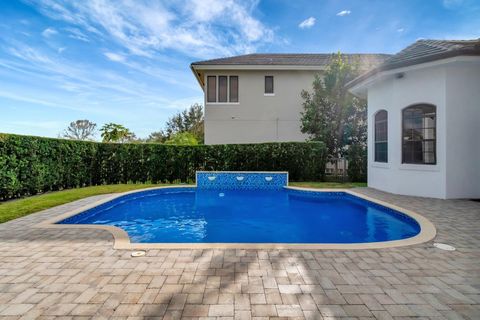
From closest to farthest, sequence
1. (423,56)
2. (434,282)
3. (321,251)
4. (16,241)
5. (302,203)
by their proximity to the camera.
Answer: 1. (434,282)
2. (321,251)
3. (16,241)
4. (423,56)
5. (302,203)

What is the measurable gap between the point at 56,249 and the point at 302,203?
823 cm

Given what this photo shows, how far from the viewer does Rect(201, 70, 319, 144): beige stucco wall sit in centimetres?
1736

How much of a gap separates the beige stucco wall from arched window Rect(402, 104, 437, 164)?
27.8 feet

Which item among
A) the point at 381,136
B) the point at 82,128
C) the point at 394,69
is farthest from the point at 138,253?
the point at 82,128

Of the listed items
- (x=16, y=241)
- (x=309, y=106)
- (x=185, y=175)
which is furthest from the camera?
(x=309, y=106)

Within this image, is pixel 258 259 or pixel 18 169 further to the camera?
pixel 18 169

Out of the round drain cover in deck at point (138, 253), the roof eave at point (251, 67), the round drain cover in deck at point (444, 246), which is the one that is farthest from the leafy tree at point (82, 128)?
the round drain cover in deck at point (444, 246)

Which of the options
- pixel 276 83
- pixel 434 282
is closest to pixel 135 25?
pixel 276 83

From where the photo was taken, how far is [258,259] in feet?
12.2

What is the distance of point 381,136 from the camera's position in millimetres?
10641

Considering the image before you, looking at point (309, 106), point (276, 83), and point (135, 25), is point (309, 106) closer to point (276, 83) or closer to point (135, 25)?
point (276, 83)

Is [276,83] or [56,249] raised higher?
[276,83]

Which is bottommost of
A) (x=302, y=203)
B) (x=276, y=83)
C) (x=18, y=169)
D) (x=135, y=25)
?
(x=302, y=203)

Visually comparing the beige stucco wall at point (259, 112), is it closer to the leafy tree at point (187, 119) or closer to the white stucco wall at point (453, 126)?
the white stucco wall at point (453, 126)
